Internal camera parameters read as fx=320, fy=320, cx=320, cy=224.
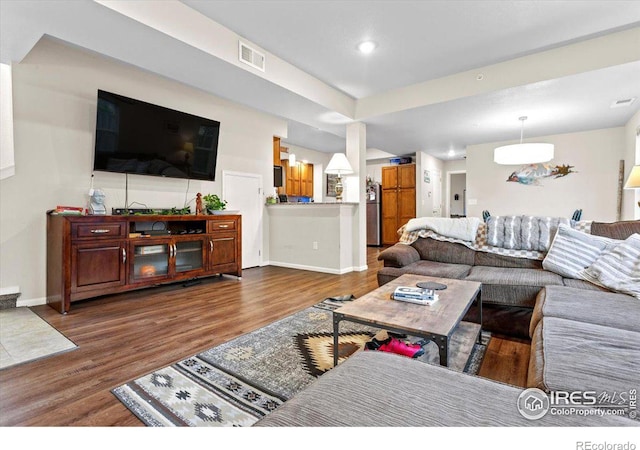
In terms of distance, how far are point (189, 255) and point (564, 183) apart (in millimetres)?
6783

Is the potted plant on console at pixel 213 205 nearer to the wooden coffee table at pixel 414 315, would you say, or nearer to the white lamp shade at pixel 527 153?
the wooden coffee table at pixel 414 315

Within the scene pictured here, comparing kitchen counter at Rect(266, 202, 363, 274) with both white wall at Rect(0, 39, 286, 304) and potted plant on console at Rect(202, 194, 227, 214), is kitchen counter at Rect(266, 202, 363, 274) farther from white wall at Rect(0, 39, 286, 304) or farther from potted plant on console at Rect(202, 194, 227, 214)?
white wall at Rect(0, 39, 286, 304)

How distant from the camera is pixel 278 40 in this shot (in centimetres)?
325

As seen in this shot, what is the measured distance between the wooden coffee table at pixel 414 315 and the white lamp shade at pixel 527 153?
266cm

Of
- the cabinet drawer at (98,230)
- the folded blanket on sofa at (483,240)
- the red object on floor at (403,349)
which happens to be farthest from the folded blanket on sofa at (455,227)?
the cabinet drawer at (98,230)

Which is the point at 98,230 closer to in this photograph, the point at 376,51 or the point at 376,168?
the point at 376,51

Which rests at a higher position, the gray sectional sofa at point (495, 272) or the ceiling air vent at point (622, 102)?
the ceiling air vent at point (622, 102)

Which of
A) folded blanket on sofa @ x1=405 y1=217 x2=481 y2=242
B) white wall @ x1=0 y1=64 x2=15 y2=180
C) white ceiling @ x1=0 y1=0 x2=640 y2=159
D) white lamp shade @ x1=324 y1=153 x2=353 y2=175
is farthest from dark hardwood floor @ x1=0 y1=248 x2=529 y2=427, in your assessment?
white ceiling @ x1=0 y1=0 x2=640 y2=159

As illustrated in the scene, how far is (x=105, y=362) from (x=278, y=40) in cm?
314

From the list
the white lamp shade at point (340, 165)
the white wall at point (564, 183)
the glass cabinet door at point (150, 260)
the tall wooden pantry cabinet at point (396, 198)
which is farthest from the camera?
the tall wooden pantry cabinet at point (396, 198)

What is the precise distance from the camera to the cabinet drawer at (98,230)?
9.78ft
